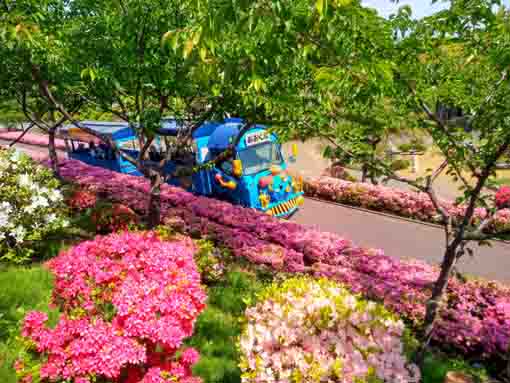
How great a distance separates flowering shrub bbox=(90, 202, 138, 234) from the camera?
8602 mm

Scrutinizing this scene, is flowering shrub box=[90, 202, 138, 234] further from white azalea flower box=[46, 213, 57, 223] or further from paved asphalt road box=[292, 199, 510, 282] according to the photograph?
paved asphalt road box=[292, 199, 510, 282]

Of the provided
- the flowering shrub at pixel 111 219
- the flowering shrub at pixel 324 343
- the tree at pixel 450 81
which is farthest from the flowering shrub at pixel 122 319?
the flowering shrub at pixel 111 219

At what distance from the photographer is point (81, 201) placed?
10695 mm

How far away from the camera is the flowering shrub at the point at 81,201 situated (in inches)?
420

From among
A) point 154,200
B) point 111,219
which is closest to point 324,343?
point 154,200

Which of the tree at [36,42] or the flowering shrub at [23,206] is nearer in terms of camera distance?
the tree at [36,42]

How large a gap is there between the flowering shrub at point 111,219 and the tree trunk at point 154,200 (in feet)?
2.21

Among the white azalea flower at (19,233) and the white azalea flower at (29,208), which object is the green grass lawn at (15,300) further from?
the white azalea flower at (29,208)

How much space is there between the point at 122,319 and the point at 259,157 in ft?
29.6

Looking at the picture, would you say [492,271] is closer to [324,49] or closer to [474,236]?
[474,236]

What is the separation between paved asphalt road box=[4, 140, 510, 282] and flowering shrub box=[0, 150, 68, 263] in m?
8.32

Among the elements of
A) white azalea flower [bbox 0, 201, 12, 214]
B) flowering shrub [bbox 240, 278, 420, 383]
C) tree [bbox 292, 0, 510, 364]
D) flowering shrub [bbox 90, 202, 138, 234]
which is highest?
tree [bbox 292, 0, 510, 364]

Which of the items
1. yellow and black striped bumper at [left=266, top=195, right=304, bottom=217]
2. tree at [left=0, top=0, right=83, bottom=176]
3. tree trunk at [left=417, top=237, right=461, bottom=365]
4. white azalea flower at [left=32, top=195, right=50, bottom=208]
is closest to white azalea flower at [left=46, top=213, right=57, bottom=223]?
white azalea flower at [left=32, top=195, right=50, bottom=208]

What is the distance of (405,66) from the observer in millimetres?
3596
